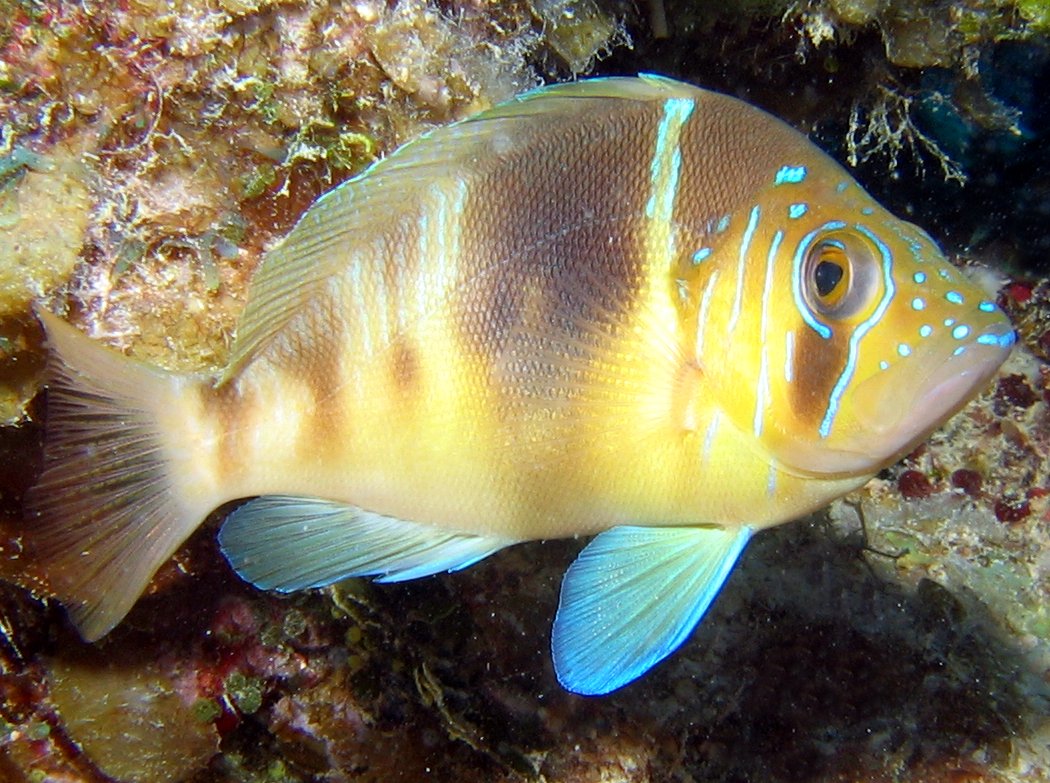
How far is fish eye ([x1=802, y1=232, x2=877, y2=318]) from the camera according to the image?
1.76 m

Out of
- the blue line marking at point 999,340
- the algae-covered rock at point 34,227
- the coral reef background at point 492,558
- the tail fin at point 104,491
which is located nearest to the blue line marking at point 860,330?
the blue line marking at point 999,340

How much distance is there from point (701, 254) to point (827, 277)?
1.05 ft

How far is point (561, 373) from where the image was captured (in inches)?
74.3

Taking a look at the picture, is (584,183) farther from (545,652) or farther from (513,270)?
(545,652)

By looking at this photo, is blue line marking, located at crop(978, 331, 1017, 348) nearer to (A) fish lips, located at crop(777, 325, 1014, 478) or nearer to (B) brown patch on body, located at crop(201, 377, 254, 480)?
(A) fish lips, located at crop(777, 325, 1014, 478)

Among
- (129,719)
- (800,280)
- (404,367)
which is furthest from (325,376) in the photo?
(129,719)

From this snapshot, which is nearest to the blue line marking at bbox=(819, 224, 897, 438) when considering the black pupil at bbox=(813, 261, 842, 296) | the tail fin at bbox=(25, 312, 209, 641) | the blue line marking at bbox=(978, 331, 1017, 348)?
the black pupil at bbox=(813, 261, 842, 296)

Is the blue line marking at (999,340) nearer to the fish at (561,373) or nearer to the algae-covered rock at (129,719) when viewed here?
the fish at (561,373)

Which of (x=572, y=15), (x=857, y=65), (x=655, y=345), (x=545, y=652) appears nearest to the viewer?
(x=655, y=345)

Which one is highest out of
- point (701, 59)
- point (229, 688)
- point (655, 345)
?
point (701, 59)

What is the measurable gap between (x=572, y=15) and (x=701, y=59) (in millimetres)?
1303

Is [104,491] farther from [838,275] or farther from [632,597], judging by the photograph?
[838,275]

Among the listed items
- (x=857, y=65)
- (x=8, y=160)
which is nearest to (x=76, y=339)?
(x=8, y=160)

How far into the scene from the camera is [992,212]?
5.23 meters
